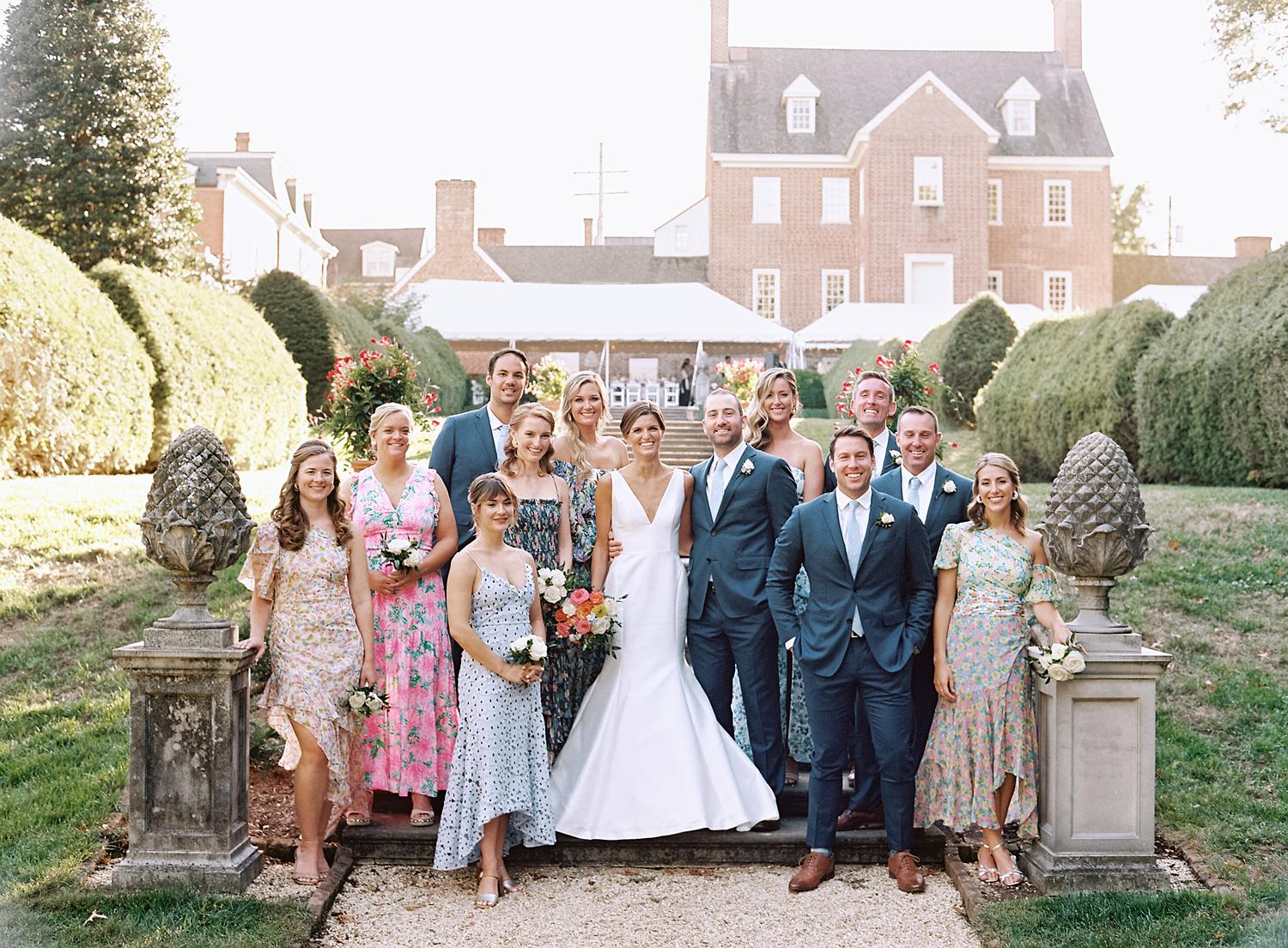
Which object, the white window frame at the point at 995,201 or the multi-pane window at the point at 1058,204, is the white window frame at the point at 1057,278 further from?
the white window frame at the point at 995,201

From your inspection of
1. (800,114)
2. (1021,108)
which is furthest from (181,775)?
(1021,108)

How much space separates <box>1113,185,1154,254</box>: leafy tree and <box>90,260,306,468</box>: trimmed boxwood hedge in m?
54.6

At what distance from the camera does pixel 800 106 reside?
4112 centimetres

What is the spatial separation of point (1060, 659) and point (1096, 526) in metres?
0.57

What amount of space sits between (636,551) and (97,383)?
7765 millimetres

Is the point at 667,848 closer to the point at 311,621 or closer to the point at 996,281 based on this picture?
the point at 311,621

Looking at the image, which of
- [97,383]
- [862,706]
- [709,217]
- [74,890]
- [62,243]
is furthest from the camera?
[709,217]

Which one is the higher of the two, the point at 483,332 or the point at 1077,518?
A: the point at 483,332

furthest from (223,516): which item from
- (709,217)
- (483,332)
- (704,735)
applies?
(709,217)

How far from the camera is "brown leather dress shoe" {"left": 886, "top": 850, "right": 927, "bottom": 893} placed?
5027mm

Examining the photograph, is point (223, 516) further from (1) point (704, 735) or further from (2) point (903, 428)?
(2) point (903, 428)

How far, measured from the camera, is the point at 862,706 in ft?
17.6

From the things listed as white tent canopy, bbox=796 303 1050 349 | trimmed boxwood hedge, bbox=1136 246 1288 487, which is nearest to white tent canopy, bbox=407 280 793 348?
white tent canopy, bbox=796 303 1050 349

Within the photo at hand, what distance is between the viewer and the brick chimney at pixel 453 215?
46.1m
